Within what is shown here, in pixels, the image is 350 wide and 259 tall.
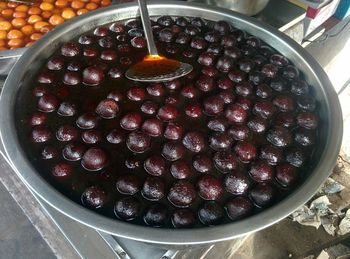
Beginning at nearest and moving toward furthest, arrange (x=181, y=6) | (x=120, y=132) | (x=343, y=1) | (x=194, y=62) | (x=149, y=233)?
(x=149, y=233), (x=120, y=132), (x=194, y=62), (x=181, y=6), (x=343, y=1)

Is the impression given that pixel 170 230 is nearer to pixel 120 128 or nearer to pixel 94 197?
pixel 94 197

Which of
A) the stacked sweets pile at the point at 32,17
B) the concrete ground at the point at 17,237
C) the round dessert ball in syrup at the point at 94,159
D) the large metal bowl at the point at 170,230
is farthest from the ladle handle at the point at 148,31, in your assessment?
the concrete ground at the point at 17,237

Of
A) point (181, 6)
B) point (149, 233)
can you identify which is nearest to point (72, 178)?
point (149, 233)

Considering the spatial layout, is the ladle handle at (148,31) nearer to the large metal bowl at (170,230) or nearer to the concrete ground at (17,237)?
the large metal bowl at (170,230)

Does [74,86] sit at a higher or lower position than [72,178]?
higher

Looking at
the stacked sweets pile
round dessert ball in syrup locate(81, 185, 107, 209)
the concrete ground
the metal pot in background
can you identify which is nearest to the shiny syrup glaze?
round dessert ball in syrup locate(81, 185, 107, 209)

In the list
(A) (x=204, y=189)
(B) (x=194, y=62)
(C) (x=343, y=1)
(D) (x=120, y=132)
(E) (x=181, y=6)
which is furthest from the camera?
(C) (x=343, y=1)

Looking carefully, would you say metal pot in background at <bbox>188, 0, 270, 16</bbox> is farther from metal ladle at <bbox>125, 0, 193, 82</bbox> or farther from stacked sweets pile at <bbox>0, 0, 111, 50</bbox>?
stacked sweets pile at <bbox>0, 0, 111, 50</bbox>

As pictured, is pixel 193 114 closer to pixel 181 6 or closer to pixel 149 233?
pixel 149 233
